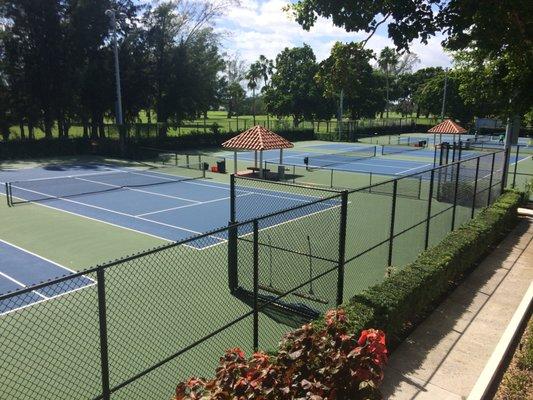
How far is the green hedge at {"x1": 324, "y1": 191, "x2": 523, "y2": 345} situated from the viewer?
7250 mm

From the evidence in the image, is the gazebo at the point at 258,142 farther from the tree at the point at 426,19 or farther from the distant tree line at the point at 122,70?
the tree at the point at 426,19

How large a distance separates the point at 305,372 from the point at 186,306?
6401mm

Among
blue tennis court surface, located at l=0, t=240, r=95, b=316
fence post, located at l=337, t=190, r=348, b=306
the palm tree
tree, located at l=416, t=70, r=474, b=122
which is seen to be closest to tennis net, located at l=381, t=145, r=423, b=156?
tree, located at l=416, t=70, r=474, b=122

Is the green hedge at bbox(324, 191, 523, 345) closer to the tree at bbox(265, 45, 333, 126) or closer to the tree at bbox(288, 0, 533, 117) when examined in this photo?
the tree at bbox(288, 0, 533, 117)

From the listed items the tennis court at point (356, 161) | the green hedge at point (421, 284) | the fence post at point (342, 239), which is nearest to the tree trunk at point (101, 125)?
the tennis court at point (356, 161)

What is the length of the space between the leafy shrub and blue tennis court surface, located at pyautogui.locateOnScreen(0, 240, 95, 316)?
8.12m

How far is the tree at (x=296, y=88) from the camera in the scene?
72.9 meters

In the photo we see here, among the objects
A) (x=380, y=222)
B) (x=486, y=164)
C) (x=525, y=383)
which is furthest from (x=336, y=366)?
(x=486, y=164)

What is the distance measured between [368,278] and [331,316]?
733cm

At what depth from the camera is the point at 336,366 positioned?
11.8 ft

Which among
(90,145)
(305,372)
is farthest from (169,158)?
(305,372)

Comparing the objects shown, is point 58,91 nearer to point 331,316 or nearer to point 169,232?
point 169,232

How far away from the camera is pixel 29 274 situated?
12.1 m

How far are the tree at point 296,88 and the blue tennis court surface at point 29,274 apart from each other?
59.0m
